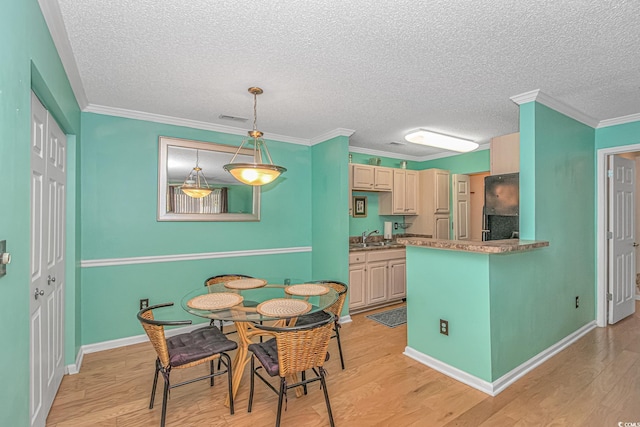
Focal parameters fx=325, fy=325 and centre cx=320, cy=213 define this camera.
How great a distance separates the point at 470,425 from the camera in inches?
81.4

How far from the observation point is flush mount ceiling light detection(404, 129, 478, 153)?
399 cm

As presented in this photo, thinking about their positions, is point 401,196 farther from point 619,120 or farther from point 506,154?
point 619,120

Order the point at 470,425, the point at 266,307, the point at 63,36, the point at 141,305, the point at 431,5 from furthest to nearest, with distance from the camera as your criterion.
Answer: the point at 141,305 → the point at 266,307 → the point at 470,425 → the point at 63,36 → the point at 431,5

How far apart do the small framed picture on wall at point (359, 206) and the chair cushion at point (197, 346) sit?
121 inches

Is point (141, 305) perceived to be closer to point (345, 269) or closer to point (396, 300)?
point (345, 269)

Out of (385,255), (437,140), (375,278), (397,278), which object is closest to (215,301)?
(375,278)

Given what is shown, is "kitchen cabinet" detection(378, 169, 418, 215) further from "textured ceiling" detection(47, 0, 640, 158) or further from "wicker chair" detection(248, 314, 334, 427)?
"wicker chair" detection(248, 314, 334, 427)

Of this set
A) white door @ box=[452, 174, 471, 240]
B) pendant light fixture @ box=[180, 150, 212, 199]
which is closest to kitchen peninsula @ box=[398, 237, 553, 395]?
pendant light fixture @ box=[180, 150, 212, 199]

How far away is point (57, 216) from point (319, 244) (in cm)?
281

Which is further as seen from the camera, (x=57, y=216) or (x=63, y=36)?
(x=57, y=216)

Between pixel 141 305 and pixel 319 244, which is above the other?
pixel 319 244

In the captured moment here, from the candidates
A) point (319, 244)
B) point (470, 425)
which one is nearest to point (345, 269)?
point (319, 244)

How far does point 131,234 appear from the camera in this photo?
3.37 m

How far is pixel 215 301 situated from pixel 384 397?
143 cm
